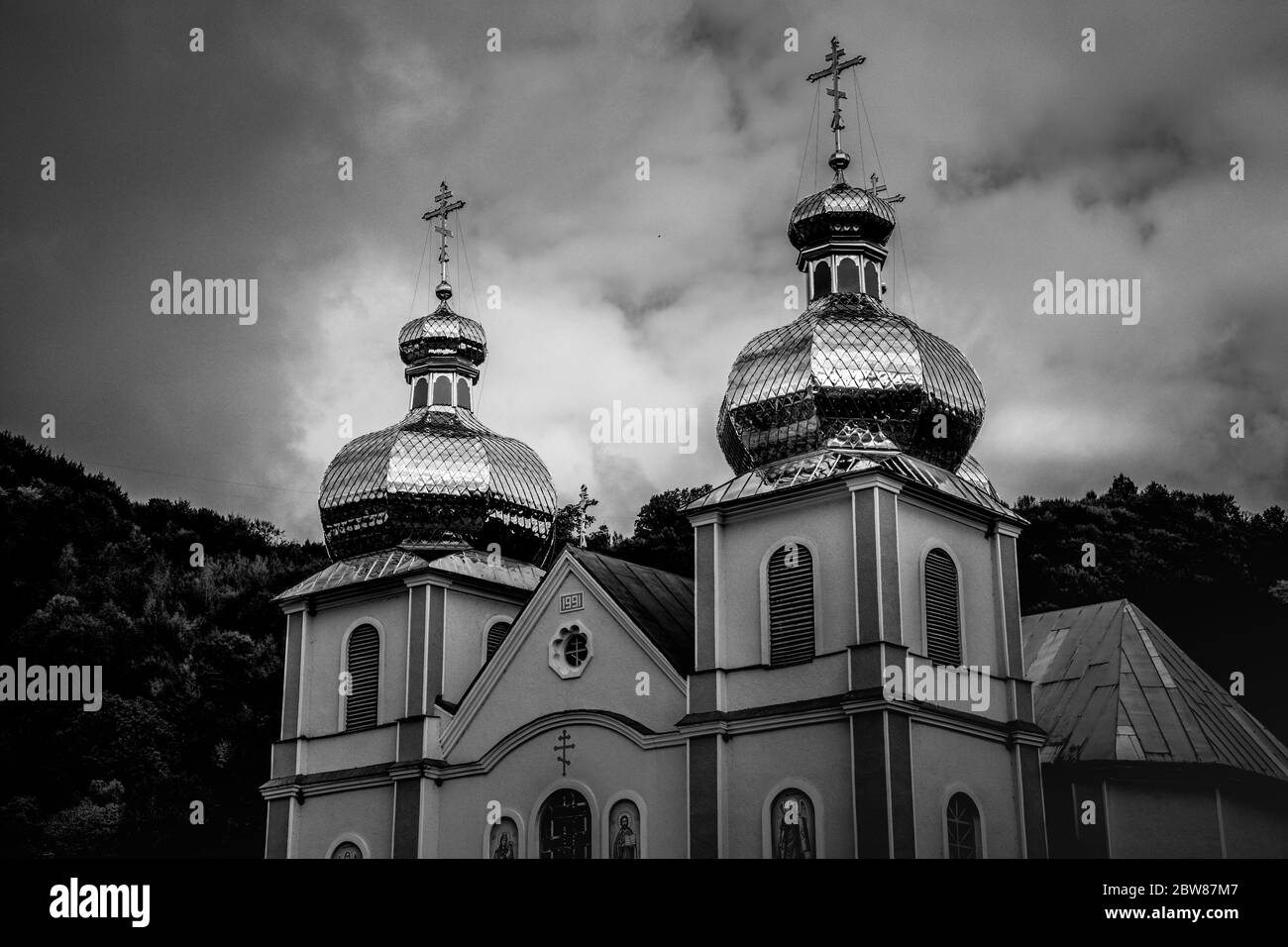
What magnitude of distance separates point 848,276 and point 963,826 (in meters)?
8.35

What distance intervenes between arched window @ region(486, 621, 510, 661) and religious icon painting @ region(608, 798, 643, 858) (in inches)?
184

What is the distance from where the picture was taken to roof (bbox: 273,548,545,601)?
2798cm

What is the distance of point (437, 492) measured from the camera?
28766 millimetres

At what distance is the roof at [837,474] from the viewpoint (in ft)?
76.6

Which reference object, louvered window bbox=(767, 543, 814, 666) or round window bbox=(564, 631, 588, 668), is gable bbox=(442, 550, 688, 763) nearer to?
round window bbox=(564, 631, 588, 668)

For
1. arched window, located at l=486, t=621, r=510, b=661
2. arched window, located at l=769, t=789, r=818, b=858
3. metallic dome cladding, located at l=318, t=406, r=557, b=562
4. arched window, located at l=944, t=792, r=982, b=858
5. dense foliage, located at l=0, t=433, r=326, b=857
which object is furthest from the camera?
dense foliage, located at l=0, t=433, r=326, b=857

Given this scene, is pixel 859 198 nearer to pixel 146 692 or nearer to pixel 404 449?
pixel 404 449

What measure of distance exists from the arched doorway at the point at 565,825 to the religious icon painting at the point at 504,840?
21.0 inches

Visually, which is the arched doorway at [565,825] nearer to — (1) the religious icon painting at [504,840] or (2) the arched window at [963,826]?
(1) the religious icon painting at [504,840]

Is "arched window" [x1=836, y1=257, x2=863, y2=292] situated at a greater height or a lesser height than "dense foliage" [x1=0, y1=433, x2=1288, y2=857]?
greater

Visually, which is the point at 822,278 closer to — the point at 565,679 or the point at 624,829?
the point at 565,679

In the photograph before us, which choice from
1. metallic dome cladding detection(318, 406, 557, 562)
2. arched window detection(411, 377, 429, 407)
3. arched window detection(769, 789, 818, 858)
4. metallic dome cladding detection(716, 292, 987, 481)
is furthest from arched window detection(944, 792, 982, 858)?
arched window detection(411, 377, 429, 407)

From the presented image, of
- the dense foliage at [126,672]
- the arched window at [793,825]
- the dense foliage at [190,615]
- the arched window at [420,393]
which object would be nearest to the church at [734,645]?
the arched window at [793,825]

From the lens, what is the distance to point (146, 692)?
4081cm
